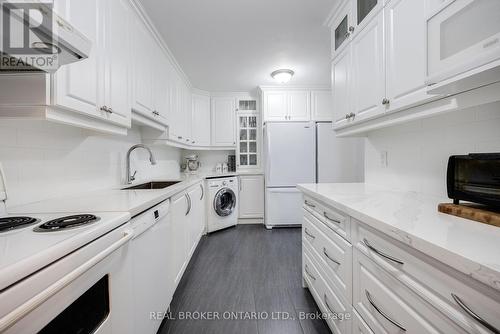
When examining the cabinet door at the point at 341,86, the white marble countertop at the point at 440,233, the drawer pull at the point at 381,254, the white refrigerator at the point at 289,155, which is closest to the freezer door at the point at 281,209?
the white refrigerator at the point at 289,155

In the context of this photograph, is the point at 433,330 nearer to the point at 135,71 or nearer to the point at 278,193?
the point at 135,71

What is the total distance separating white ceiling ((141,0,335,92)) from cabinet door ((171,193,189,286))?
1.62 metres

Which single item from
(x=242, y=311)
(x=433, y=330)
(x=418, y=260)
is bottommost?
(x=242, y=311)

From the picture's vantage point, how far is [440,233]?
61cm

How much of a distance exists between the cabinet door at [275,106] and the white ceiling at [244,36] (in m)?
0.40

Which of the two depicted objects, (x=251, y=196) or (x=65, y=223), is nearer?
(x=65, y=223)

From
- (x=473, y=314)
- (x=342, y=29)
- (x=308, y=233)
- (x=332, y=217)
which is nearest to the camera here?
(x=473, y=314)

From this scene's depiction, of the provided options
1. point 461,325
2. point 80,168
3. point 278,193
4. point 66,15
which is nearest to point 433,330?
point 461,325

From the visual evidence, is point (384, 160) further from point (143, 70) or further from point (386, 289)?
point (143, 70)

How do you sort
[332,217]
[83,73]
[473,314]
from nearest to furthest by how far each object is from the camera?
[473,314] < [83,73] < [332,217]

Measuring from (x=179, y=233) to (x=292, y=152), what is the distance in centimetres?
221

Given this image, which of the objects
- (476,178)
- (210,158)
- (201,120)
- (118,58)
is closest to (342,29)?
(476,178)

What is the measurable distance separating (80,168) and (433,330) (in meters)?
1.99

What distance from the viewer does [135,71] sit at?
5.43ft
